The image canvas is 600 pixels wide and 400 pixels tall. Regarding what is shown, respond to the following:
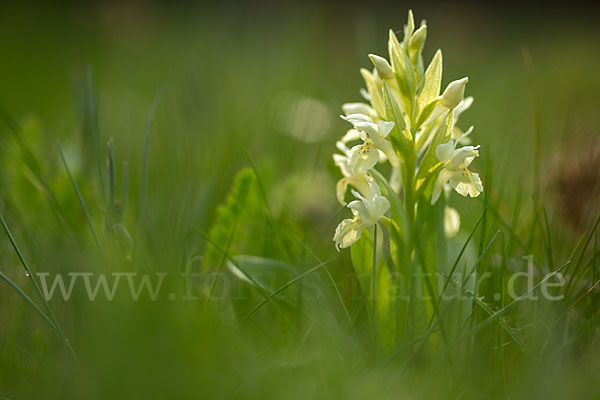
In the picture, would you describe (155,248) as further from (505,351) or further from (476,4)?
(476,4)

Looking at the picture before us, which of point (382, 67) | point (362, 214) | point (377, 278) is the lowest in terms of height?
point (377, 278)

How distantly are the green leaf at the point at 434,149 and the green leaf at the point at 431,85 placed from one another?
5 cm

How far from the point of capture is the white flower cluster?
2.65 ft

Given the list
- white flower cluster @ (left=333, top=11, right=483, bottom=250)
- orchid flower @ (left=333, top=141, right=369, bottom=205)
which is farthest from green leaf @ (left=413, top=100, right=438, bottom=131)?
orchid flower @ (left=333, top=141, right=369, bottom=205)

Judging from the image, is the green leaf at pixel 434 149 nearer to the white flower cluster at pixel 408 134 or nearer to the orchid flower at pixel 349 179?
the white flower cluster at pixel 408 134

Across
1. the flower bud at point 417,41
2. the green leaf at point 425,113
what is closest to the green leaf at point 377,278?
the green leaf at point 425,113

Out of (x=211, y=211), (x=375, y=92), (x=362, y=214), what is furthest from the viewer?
(x=211, y=211)

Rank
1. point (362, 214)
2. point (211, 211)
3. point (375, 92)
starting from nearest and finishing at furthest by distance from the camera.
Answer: point (362, 214) → point (375, 92) → point (211, 211)

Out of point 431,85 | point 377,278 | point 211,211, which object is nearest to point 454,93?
point 431,85

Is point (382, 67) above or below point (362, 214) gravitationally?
above

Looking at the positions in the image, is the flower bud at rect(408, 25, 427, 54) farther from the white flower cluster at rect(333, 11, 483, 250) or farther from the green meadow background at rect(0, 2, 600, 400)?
the green meadow background at rect(0, 2, 600, 400)

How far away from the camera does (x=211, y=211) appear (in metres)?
1.22

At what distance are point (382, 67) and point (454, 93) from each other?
0.12 metres

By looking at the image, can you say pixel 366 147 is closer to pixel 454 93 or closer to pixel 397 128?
pixel 397 128
